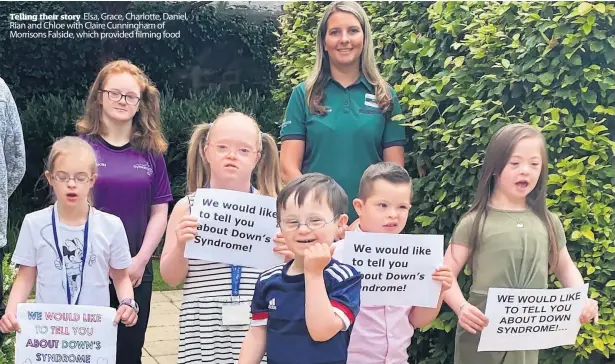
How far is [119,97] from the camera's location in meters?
3.58

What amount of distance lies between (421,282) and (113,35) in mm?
5914

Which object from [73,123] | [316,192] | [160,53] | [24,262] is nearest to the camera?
[316,192]

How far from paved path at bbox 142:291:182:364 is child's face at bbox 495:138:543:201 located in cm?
307

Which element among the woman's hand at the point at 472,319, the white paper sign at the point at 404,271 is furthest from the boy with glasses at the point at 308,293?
the woman's hand at the point at 472,319

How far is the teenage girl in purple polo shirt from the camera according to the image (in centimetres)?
355

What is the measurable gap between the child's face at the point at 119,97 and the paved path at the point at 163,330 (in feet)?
7.64

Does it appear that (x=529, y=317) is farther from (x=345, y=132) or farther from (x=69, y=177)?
(x=69, y=177)

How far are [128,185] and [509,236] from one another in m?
1.72

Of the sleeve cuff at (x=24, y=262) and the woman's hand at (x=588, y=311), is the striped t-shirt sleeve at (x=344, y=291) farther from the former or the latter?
the sleeve cuff at (x=24, y=262)

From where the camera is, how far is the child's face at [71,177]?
307 cm

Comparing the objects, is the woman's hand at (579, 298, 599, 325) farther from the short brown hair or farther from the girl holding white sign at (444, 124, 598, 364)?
the short brown hair

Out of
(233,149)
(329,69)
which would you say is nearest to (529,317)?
(233,149)

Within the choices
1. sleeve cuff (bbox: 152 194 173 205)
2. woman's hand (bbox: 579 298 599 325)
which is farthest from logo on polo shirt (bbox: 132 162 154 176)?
A: woman's hand (bbox: 579 298 599 325)

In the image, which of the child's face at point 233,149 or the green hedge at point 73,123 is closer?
the child's face at point 233,149
